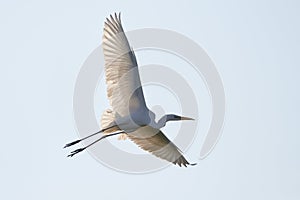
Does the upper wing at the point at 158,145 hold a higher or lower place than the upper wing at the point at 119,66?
lower

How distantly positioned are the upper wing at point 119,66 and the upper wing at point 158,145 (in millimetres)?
850

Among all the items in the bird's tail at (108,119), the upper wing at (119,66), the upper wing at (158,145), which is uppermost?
the upper wing at (119,66)

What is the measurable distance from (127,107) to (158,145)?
1.31m

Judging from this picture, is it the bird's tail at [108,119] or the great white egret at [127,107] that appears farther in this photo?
the bird's tail at [108,119]

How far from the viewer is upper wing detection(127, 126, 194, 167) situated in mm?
21047

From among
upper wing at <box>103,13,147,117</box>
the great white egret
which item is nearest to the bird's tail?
the great white egret

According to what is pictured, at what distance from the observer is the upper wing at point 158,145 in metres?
21.0

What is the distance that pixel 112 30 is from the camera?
794 inches

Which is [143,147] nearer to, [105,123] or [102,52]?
[105,123]

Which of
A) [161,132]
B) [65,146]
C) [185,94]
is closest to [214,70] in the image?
[185,94]

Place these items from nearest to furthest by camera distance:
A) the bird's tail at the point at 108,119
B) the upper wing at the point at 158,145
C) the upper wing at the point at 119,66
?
the upper wing at the point at 119,66 < the bird's tail at the point at 108,119 < the upper wing at the point at 158,145

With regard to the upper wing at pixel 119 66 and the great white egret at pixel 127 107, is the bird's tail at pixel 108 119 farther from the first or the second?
the upper wing at pixel 119 66

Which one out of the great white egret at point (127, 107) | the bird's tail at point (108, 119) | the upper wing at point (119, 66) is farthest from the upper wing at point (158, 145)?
the upper wing at point (119, 66)

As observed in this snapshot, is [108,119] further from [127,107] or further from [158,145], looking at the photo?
[158,145]
